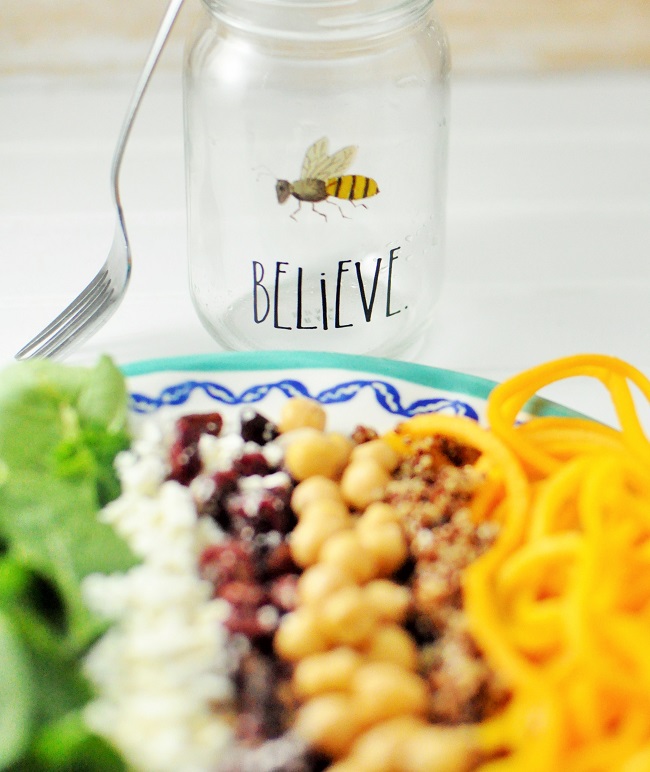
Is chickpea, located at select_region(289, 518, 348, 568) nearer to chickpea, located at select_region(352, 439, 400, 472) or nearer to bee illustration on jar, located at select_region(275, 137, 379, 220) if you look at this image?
chickpea, located at select_region(352, 439, 400, 472)

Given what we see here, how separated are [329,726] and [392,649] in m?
0.06

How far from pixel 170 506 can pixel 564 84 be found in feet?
3.28

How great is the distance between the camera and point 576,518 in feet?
2.26

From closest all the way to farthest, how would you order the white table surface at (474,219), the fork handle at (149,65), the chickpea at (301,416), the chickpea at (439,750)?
the chickpea at (439,750), the chickpea at (301,416), the fork handle at (149,65), the white table surface at (474,219)

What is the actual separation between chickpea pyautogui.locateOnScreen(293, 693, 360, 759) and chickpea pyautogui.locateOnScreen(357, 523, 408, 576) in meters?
0.10

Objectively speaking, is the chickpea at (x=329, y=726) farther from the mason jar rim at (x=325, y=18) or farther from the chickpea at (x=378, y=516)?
the mason jar rim at (x=325, y=18)

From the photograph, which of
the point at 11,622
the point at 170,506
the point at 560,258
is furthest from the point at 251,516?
the point at 560,258

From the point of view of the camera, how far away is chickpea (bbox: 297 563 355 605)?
0.63 metres

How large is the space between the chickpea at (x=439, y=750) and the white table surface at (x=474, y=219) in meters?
0.46

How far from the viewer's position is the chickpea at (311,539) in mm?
666

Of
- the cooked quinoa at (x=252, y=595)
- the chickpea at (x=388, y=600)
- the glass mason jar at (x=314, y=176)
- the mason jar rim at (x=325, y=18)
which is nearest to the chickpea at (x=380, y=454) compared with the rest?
the cooked quinoa at (x=252, y=595)

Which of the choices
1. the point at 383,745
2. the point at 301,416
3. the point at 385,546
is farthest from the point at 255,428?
the point at 383,745

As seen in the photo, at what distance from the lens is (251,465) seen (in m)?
0.72

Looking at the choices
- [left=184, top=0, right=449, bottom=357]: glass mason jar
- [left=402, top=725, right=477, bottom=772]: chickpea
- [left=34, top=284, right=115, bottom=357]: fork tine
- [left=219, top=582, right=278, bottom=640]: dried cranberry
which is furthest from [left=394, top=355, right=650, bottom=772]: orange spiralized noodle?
[left=34, top=284, right=115, bottom=357]: fork tine
